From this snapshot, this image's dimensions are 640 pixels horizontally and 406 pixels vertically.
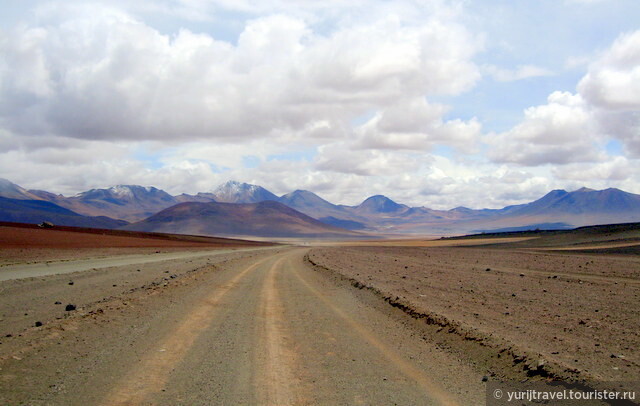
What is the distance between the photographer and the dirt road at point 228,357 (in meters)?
6.97

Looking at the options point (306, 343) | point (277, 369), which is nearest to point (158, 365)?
point (277, 369)

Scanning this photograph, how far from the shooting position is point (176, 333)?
424 inches

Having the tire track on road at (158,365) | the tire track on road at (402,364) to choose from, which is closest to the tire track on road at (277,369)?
the tire track on road at (158,365)

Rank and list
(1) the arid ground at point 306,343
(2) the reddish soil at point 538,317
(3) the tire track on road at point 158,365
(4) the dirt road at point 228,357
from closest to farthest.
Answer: (3) the tire track on road at point 158,365, (4) the dirt road at point 228,357, (1) the arid ground at point 306,343, (2) the reddish soil at point 538,317

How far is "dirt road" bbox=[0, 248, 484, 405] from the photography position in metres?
6.97

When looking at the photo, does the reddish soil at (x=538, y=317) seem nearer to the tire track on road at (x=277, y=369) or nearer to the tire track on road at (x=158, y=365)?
the tire track on road at (x=277, y=369)

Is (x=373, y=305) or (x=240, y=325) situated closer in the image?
(x=240, y=325)

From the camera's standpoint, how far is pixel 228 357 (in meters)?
8.81

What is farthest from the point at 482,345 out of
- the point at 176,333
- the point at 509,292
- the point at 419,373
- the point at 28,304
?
the point at 28,304

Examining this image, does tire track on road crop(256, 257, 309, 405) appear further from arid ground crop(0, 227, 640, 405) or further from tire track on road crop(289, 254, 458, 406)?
tire track on road crop(289, 254, 458, 406)

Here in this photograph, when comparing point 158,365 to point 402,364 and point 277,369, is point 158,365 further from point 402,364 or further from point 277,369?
point 402,364

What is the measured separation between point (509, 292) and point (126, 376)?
13.5 metres

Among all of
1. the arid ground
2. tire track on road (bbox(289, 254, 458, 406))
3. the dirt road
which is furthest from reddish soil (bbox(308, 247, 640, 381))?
tire track on road (bbox(289, 254, 458, 406))

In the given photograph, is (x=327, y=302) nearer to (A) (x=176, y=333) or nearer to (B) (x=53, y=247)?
(A) (x=176, y=333)
